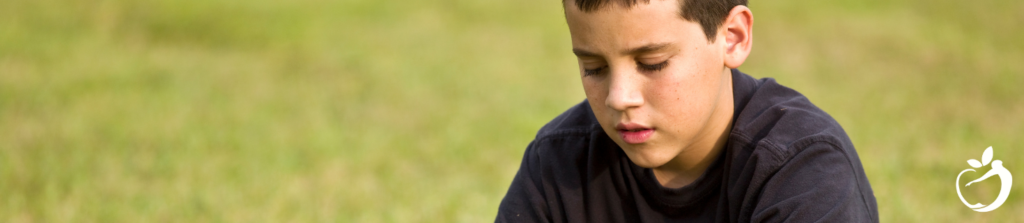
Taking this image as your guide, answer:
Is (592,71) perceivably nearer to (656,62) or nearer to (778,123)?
(656,62)

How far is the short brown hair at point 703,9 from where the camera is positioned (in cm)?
174

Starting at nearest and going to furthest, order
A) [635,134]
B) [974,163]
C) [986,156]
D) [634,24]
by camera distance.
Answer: [634,24]
[635,134]
[974,163]
[986,156]

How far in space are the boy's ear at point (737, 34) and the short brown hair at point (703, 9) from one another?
0.08ft

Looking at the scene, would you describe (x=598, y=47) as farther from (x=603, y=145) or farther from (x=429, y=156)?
(x=429, y=156)

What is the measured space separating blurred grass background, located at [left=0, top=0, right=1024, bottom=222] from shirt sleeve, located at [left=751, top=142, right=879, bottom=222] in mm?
2176

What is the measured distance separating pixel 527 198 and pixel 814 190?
74 cm

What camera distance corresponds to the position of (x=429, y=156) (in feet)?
16.1

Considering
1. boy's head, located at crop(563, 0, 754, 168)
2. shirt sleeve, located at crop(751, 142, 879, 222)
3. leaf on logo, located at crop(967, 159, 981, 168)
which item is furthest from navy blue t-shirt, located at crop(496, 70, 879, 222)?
leaf on logo, located at crop(967, 159, 981, 168)

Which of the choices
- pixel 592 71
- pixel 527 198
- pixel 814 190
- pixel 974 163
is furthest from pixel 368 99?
pixel 814 190

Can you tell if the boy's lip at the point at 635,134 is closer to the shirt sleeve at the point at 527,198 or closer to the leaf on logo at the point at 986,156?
the shirt sleeve at the point at 527,198

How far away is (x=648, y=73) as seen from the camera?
1782 millimetres

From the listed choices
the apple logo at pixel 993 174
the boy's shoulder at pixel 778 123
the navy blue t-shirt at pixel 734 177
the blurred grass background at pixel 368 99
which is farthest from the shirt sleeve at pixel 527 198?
the apple logo at pixel 993 174

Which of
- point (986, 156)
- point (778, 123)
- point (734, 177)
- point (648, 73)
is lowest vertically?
point (986, 156)

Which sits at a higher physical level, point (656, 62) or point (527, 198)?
point (656, 62)
